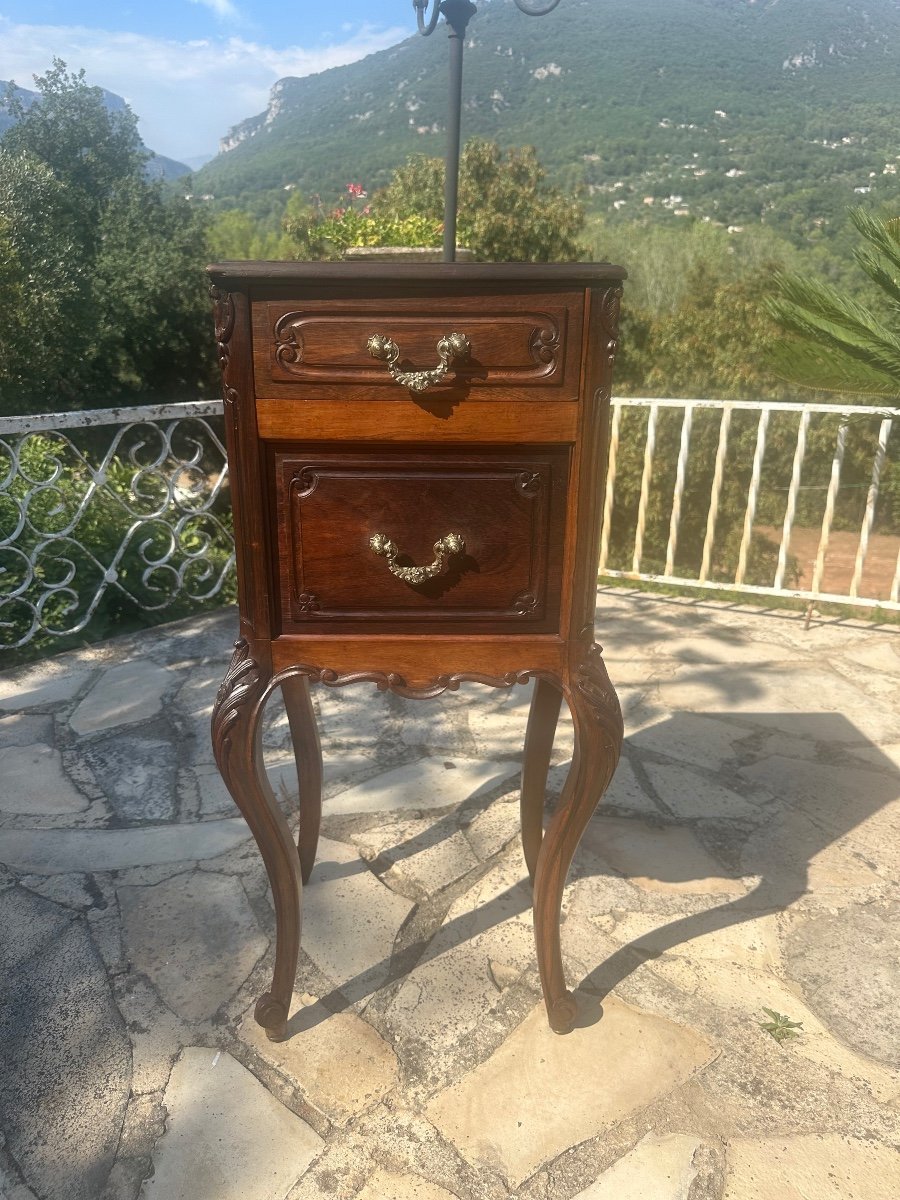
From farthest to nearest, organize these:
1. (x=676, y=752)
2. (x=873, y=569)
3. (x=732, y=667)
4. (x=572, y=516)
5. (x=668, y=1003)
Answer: (x=873, y=569) < (x=732, y=667) < (x=676, y=752) < (x=668, y=1003) < (x=572, y=516)

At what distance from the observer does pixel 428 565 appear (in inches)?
53.1

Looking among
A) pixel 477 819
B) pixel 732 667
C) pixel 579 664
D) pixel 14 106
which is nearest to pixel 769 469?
pixel 732 667

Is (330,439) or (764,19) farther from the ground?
(764,19)

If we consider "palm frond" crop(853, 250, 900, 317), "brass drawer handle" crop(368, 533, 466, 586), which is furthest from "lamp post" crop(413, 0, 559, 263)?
"palm frond" crop(853, 250, 900, 317)

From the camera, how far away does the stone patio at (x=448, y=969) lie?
1366mm

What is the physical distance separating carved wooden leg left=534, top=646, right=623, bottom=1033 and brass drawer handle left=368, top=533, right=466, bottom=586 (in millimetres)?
312

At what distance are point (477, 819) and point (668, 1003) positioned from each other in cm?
79

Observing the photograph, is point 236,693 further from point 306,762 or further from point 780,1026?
point 780,1026

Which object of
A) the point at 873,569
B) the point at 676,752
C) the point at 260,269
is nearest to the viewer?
the point at 260,269

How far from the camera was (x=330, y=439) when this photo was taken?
4.24 feet

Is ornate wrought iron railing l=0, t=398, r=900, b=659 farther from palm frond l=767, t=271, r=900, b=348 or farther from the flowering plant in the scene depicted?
the flowering plant

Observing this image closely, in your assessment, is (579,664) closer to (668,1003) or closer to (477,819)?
(668,1003)

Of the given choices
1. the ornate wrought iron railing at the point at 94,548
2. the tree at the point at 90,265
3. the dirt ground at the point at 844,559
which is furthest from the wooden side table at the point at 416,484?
the tree at the point at 90,265

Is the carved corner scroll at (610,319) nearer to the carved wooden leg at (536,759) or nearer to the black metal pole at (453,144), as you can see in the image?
the black metal pole at (453,144)
